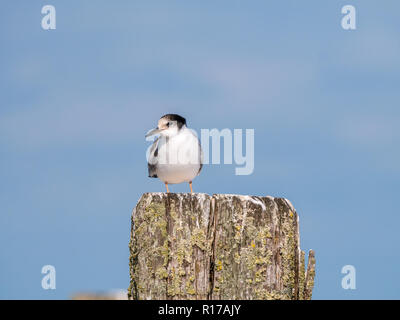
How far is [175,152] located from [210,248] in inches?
145

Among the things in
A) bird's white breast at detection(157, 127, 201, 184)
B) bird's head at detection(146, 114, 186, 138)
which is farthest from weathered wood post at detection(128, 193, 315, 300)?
bird's head at detection(146, 114, 186, 138)

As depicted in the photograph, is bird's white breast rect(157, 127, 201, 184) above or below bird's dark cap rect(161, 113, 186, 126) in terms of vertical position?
below

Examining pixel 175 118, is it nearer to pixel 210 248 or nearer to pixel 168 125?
pixel 168 125

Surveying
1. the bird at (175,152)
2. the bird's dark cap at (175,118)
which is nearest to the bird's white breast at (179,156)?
the bird at (175,152)

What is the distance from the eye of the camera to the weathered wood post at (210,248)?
591cm

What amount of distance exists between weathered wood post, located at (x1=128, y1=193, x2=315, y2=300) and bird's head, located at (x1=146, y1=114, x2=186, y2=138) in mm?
3546

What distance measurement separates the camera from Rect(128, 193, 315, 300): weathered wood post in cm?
591

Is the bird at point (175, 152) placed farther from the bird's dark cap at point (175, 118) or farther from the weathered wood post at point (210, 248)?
the weathered wood post at point (210, 248)

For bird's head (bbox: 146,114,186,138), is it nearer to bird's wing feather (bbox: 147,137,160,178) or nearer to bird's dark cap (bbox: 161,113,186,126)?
bird's dark cap (bbox: 161,113,186,126)

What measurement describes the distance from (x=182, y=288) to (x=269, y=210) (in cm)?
107

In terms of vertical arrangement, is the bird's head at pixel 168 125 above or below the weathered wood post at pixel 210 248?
above

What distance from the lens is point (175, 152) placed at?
9.48 m

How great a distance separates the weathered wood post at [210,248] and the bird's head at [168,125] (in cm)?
355

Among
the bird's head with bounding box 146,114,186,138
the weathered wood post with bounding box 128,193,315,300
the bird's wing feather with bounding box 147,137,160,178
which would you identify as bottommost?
the weathered wood post with bounding box 128,193,315,300
